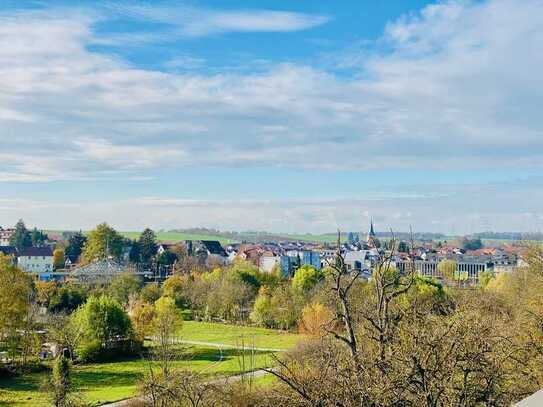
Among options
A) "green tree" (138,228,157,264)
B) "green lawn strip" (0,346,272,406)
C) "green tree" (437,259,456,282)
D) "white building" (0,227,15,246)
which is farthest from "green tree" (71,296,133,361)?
"white building" (0,227,15,246)

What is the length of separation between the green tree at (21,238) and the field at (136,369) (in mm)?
66843

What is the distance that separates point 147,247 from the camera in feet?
316

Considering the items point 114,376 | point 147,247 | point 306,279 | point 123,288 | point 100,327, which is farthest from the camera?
point 147,247

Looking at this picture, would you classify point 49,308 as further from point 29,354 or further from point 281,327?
point 281,327

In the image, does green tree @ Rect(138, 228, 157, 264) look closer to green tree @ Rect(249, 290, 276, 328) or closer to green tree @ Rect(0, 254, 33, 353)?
green tree @ Rect(249, 290, 276, 328)

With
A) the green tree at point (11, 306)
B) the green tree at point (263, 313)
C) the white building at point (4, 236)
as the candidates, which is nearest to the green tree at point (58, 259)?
the white building at point (4, 236)

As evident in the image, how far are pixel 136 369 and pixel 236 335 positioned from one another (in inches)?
528

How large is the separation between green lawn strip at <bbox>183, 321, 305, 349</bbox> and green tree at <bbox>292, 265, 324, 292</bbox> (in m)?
5.21

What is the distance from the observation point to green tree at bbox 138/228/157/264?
96.1 meters

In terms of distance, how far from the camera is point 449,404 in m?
11.0

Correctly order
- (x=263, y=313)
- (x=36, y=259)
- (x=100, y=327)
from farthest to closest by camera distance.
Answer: (x=36, y=259)
(x=263, y=313)
(x=100, y=327)

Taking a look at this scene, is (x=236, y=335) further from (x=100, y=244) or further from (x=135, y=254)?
(x=135, y=254)

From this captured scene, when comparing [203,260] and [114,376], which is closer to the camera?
[114,376]

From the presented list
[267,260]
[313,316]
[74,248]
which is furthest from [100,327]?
[267,260]
